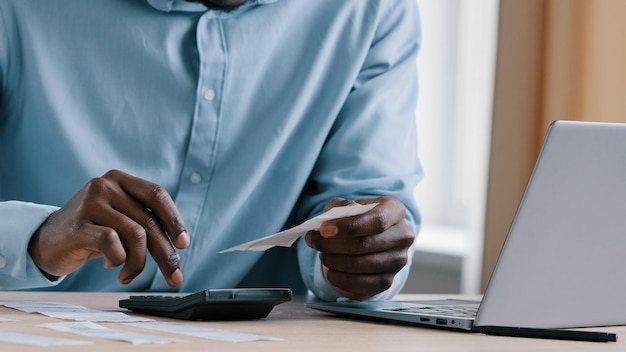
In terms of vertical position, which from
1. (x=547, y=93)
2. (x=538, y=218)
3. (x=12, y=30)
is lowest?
(x=547, y=93)

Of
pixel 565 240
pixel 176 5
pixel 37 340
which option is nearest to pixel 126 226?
pixel 37 340

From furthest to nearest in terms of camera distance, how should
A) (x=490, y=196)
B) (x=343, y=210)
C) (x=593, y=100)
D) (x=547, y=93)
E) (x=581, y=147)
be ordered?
(x=490, y=196), (x=547, y=93), (x=593, y=100), (x=343, y=210), (x=581, y=147)

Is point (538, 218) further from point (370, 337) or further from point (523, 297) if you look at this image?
point (370, 337)

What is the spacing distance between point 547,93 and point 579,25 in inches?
9.2

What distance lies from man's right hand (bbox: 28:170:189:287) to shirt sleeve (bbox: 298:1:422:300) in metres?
0.46

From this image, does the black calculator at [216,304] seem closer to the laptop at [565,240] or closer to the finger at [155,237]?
the finger at [155,237]

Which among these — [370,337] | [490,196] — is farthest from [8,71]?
[490,196]

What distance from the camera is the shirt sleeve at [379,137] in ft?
4.97

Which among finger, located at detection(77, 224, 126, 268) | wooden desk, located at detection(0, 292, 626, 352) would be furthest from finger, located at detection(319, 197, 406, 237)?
finger, located at detection(77, 224, 126, 268)

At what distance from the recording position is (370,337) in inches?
33.3

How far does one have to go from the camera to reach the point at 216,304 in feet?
3.01

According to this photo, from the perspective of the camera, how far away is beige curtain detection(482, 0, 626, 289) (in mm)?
2139

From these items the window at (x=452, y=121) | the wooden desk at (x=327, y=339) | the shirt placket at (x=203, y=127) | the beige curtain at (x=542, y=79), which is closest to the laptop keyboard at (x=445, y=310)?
the wooden desk at (x=327, y=339)

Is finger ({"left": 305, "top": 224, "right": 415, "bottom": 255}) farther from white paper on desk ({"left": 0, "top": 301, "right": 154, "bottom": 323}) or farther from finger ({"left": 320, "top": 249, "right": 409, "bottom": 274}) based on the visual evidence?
white paper on desk ({"left": 0, "top": 301, "right": 154, "bottom": 323})
